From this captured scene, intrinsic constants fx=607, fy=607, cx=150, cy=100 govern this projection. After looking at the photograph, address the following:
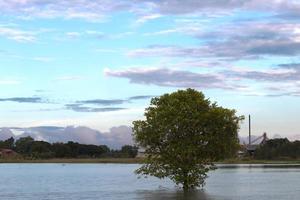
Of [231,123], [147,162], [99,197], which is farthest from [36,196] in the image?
[231,123]

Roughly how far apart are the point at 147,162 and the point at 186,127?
534cm

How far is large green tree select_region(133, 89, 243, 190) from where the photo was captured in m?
56.5

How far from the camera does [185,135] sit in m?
57.0

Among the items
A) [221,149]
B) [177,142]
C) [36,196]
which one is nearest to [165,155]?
[177,142]

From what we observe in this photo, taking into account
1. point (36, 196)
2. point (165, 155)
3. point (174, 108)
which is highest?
point (174, 108)

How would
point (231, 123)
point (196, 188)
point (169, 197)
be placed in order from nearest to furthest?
point (169, 197)
point (231, 123)
point (196, 188)

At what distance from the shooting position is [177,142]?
56.8 metres

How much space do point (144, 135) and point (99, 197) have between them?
7.13m

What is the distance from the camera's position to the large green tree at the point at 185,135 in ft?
185

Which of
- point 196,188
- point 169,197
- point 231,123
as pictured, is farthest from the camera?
point 196,188

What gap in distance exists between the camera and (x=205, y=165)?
192 feet

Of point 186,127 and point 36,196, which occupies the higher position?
point 186,127

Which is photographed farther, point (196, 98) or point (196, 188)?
point (196, 188)

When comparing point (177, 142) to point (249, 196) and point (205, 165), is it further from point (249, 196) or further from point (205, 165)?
point (249, 196)
